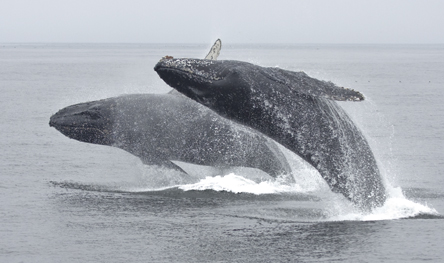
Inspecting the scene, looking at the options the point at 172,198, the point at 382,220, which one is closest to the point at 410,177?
the point at 382,220

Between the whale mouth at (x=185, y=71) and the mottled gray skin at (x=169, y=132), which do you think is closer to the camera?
the whale mouth at (x=185, y=71)

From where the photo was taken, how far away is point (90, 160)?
16.6 m

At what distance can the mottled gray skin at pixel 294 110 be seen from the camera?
9367mm

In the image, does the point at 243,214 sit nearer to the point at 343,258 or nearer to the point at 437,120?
the point at 343,258

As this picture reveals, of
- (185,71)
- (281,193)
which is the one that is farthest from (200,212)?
(185,71)

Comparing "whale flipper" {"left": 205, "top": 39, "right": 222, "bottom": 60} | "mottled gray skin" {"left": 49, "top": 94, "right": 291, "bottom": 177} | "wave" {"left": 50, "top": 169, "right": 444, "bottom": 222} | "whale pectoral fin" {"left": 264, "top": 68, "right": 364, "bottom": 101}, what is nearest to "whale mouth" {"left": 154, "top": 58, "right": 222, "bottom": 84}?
"whale pectoral fin" {"left": 264, "top": 68, "right": 364, "bottom": 101}

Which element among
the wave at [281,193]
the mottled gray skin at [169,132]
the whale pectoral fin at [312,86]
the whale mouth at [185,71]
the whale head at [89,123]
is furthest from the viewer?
the whale head at [89,123]

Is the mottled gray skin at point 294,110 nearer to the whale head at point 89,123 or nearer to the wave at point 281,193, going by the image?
the wave at point 281,193

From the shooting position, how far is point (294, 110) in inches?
389

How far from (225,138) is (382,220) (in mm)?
4524

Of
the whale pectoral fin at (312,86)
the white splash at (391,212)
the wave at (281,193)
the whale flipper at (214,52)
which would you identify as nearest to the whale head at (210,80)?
the whale pectoral fin at (312,86)

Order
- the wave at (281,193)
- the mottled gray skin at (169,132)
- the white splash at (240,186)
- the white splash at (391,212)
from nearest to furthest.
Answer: the white splash at (391,212) < the wave at (281,193) < the white splash at (240,186) < the mottled gray skin at (169,132)

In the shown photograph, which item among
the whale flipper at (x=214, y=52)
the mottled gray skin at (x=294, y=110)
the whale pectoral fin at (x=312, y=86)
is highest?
the whale flipper at (x=214, y=52)

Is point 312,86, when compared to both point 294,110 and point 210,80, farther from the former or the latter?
point 210,80
